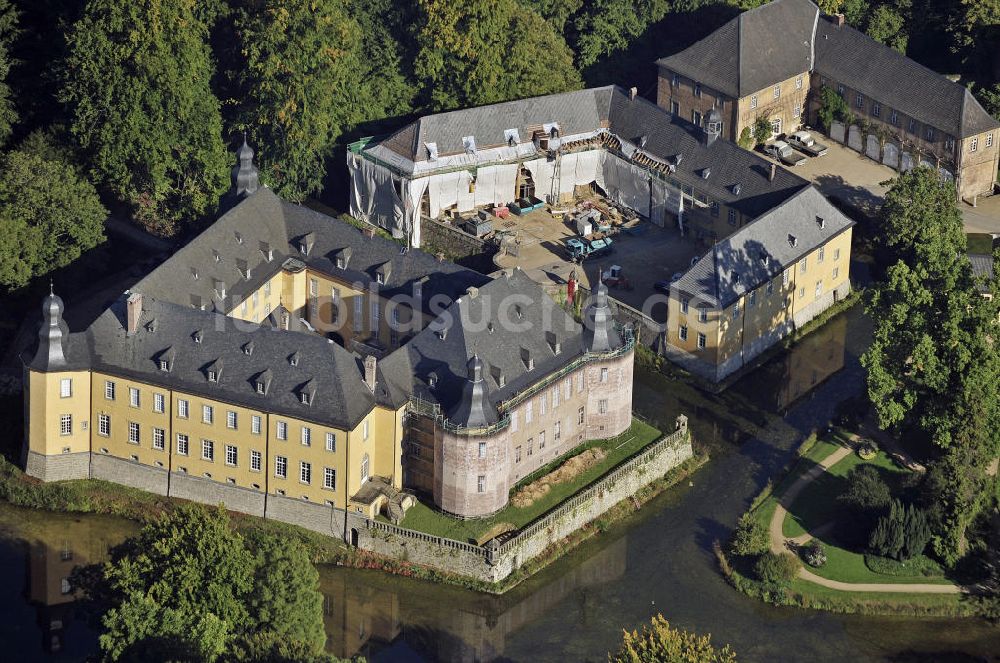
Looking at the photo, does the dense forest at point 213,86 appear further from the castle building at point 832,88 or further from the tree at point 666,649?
the tree at point 666,649

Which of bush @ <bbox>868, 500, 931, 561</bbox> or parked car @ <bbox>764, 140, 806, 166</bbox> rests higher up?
parked car @ <bbox>764, 140, 806, 166</bbox>

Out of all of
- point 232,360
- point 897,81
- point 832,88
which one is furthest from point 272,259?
point 897,81

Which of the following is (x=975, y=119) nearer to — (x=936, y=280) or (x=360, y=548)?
(x=936, y=280)

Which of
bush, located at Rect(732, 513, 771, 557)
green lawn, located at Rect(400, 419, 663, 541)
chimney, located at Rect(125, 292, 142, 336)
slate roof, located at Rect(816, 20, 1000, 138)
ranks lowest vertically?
bush, located at Rect(732, 513, 771, 557)

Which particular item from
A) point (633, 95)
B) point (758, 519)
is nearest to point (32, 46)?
point (633, 95)

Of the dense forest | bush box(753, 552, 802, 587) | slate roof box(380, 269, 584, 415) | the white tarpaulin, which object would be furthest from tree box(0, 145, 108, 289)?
bush box(753, 552, 802, 587)

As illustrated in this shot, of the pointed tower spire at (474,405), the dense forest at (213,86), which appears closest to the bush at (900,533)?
the pointed tower spire at (474,405)

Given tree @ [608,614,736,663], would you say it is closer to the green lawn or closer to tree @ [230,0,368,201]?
the green lawn
